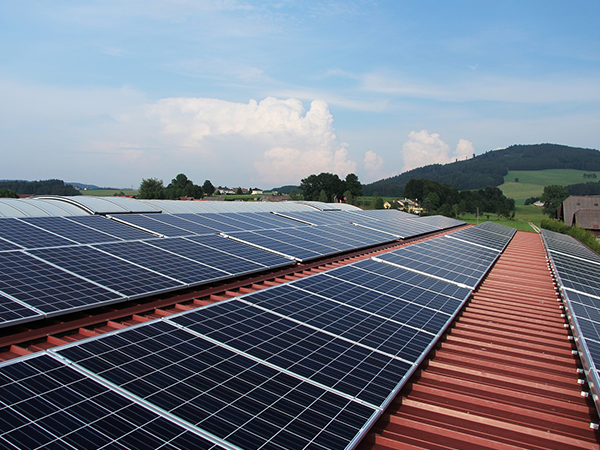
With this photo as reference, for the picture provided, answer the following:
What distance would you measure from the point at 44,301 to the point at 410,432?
8.23 m

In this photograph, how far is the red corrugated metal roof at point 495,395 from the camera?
6465mm

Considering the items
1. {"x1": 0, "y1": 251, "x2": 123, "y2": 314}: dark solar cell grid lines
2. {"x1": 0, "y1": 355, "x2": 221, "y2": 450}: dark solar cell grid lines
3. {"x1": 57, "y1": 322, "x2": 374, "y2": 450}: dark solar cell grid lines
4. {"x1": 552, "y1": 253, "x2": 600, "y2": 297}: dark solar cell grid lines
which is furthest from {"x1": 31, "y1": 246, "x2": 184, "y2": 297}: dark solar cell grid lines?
{"x1": 552, "y1": 253, "x2": 600, "y2": 297}: dark solar cell grid lines

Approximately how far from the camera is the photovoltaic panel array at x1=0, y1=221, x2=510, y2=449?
5.07 meters

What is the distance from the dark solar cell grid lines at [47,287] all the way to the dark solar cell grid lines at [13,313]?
227mm

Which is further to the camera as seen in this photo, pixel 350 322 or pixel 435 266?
pixel 435 266

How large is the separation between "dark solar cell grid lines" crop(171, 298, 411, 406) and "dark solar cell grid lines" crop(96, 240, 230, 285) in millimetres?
3514

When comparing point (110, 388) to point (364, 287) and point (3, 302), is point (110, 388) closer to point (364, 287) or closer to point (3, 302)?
point (3, 302)

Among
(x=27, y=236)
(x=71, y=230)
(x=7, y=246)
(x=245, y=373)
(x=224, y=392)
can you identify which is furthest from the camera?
(x=71, y=230)

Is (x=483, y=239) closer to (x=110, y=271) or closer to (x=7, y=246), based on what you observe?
(x=110, y=271)

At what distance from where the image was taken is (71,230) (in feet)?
57.1

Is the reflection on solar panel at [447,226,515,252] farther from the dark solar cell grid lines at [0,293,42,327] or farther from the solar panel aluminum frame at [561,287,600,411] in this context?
A: the dark solar cell grid lines at [0,293,42,327]

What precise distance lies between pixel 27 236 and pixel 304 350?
13.1 meters

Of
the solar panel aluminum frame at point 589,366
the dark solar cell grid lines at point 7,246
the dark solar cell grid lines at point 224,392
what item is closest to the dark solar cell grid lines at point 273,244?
the dark solar cell grid lines at point 7,246

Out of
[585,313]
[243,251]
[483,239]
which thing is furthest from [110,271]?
[483,239]
